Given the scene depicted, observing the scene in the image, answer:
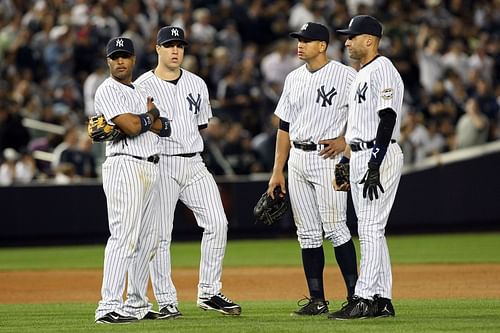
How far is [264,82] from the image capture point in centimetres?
2014

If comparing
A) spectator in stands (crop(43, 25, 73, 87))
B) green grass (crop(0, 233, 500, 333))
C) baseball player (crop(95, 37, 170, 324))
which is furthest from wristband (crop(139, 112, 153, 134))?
spectator in stands (crop(43, 25, 73, 87))

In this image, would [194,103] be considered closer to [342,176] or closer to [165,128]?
[165,128]

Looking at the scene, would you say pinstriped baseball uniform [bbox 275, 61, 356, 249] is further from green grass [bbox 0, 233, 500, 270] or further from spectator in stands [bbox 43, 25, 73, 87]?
spectator in stands [bbox 43, 25, 73, 87]

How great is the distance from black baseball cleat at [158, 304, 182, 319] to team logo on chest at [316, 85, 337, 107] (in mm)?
1978

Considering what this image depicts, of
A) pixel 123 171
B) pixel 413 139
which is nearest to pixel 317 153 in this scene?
pixel 123 171

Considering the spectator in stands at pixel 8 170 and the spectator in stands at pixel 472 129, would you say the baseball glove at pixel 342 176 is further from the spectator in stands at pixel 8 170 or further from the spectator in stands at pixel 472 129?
the spectator in stands at pixel 472 129

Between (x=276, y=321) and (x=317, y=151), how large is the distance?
142cm

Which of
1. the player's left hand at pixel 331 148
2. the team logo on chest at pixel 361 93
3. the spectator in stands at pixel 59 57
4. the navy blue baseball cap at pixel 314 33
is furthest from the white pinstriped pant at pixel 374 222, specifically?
the spectator in stands at pixel 59 57

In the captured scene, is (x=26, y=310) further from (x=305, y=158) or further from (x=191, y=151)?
(x=305, y=158)

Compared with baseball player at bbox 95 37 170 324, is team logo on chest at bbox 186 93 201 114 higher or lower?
higher

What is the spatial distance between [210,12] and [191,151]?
1315 centimetres

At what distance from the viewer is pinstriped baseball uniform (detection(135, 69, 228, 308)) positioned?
8.62 meters

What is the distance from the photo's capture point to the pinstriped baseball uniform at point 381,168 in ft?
25.8

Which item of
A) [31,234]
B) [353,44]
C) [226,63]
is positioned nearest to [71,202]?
[31,234]
